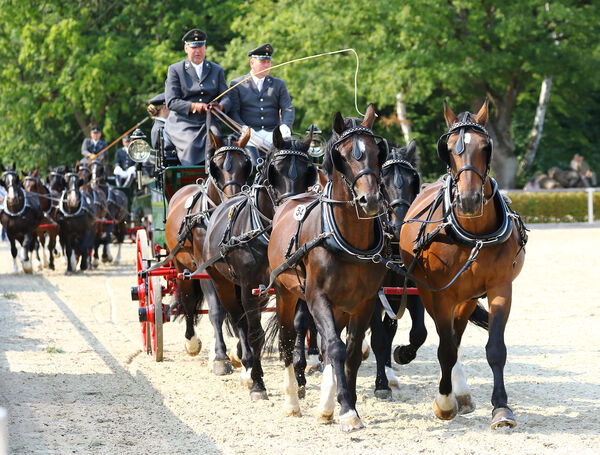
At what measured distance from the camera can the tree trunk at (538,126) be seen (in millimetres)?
34188

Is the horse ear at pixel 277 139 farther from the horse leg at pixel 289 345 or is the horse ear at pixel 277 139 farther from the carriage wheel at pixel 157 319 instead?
the carriage wheel at pixel 157 319

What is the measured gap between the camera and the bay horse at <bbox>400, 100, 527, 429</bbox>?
641cm

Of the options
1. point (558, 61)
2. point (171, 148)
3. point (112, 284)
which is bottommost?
point (112, 284)

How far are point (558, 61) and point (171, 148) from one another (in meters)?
22.1

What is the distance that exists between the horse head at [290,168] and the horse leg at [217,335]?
5.62 feet

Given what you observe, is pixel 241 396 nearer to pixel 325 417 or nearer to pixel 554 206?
pixel 325 417

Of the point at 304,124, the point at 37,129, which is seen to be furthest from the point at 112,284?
the point at 37,129

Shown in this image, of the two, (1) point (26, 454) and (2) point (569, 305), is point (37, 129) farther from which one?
(1) point (26, 454)

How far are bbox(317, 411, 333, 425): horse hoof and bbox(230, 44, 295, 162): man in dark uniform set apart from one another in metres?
4.01

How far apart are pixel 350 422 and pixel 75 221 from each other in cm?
1414

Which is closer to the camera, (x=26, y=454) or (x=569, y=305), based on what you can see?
(x=26, y=454)

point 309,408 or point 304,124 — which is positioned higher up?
point 304,124

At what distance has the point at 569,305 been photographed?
1296 centimetres

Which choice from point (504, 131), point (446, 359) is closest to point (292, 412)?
point (446, 359)
